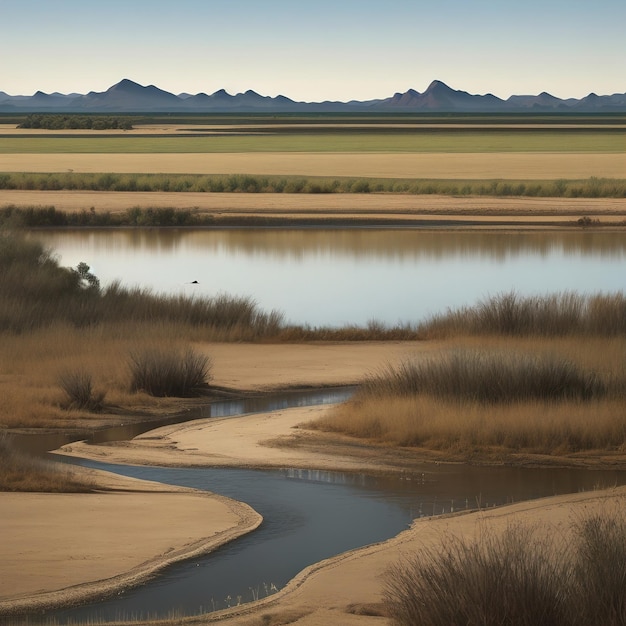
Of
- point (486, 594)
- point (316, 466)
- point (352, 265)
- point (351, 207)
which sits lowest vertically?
point (352, 265)

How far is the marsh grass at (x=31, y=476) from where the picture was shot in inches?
500

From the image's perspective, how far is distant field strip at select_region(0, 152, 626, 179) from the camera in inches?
3092

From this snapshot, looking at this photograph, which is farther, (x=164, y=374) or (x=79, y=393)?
(x=164, y=374)

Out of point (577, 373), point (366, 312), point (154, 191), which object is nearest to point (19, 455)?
point (577, 373)

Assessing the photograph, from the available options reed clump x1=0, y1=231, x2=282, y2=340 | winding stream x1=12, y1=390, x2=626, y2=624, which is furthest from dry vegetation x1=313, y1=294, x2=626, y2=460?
reed clump x1=0, y1=231, x2=282, y2=340

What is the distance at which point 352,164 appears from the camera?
88.0 meters

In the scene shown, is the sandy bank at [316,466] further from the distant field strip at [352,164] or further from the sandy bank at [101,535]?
the distant field strip at [352,164]

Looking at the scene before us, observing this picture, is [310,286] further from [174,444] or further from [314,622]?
[314,622]

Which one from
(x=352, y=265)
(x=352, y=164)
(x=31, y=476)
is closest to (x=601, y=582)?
(x=31, y=476)

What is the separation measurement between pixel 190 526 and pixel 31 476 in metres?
2.09

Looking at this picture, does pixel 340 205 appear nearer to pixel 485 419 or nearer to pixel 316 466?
pixel 485 419

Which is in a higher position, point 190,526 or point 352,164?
point 352,164

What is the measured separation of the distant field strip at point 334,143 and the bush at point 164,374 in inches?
3333

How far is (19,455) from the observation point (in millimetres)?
13484
